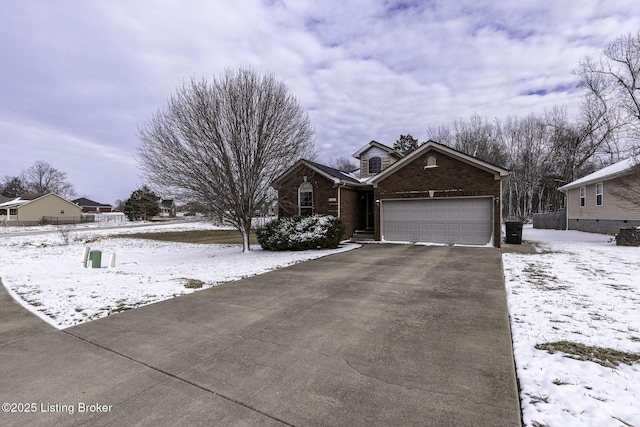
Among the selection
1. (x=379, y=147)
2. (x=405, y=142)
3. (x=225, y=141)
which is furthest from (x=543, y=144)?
(x=225, y=141)

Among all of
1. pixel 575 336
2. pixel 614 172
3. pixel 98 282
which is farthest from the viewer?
pixel 614 172

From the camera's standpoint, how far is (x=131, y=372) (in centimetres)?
318

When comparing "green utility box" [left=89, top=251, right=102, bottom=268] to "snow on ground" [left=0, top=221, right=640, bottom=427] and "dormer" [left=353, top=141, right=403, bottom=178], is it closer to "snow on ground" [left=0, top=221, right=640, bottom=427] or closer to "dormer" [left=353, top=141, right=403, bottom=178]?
"snow on ground" [left=0, top=221, right=640, bottom=427]

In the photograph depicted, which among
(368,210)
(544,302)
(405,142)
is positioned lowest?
(544,302)

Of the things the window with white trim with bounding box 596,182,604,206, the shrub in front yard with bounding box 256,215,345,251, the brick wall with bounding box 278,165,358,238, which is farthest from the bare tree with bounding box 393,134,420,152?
the shrub in front yard with bounding box 256,215,345,251

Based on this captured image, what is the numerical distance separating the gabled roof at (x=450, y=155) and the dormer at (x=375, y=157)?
3.53 meters

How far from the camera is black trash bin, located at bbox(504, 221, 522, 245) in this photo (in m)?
14.9

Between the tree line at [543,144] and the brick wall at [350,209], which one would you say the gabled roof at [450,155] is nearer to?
the brick wall at [350,209]

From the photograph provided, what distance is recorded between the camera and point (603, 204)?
61.3 feet

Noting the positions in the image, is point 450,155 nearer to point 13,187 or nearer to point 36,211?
point 36,211

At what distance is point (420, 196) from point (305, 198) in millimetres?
5961

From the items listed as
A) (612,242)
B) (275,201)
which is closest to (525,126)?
(612,242)

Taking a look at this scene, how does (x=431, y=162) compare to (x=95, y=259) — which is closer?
(x=95, y=259)

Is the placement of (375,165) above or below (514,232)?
above
